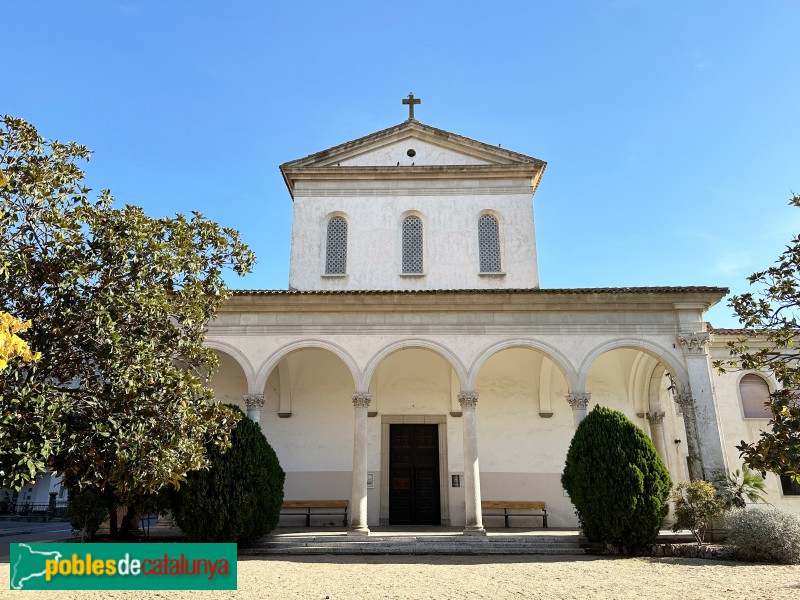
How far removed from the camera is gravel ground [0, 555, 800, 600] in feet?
26.4

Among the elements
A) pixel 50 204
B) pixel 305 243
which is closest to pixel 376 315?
pixel 305 243

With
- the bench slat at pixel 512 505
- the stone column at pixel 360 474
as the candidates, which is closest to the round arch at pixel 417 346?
the stone column at pixel 360 474

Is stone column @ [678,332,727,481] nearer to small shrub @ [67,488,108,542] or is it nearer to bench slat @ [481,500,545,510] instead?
bench slat @ [481,500,545,510]

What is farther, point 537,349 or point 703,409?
point 537,349

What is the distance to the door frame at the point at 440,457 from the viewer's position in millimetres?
16422

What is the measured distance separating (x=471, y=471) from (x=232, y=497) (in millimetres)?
5365

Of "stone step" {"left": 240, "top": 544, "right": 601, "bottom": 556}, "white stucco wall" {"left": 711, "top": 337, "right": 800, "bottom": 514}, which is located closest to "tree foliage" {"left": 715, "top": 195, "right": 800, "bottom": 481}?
"stone step" {"left": 240, "top": 544, "right": 601, "bottom": 556}

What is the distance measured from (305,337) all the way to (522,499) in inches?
309

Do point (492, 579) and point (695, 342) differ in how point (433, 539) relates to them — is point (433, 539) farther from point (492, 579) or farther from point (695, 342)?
point (695, 342)

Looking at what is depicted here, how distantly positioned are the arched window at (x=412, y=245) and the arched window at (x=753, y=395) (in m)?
12.1

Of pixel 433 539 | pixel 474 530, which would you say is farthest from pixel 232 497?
pixel 474 530

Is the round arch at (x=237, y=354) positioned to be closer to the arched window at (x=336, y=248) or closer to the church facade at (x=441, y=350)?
the church facade at (x=441, y=350)

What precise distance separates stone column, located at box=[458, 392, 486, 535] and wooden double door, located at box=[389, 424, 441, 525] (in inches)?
125

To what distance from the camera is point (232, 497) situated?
11727 mm
